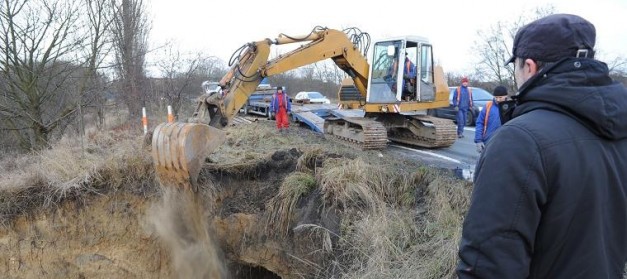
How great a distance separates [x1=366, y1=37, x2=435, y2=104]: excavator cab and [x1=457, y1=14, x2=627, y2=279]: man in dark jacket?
27.3ft

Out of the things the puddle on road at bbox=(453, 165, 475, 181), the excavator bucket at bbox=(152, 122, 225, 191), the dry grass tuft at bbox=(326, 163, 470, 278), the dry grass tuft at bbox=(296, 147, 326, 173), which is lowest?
the dry grass tuft at bbox=(326, 163, 470, 278)

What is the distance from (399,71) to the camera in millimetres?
9766

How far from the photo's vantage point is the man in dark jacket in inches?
55.7

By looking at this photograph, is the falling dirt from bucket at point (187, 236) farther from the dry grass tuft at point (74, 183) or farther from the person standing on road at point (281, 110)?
the person standing on road at point (281, 110)

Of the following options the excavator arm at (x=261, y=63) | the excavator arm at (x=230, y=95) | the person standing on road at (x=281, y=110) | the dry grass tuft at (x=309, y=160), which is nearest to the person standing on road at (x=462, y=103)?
the excavator arm at (x=230, y=95)

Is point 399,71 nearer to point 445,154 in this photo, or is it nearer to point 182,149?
point 445,154

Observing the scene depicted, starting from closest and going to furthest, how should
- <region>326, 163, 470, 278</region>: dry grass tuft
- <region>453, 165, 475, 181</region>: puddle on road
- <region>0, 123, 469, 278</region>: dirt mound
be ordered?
<region>326, 163, 470, 278</region>: dry grass tuft < <region>0, 123, 469, 278</region>: dirt mound < <region>453, 165, 475, 181</region>: puddle on road

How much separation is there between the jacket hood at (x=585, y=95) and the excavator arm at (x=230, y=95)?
4486 mm

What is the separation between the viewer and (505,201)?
4.66 ft

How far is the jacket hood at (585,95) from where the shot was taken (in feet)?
4.67

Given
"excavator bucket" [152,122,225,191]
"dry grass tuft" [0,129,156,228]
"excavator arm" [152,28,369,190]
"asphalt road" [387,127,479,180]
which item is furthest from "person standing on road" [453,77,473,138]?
"dry grass tuft" [0,129,156,228]

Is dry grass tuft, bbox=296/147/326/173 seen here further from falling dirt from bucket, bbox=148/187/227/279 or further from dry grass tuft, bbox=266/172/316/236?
falling dirt from bucket, bbox=148/187/227/279

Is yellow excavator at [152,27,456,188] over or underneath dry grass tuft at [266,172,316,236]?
over

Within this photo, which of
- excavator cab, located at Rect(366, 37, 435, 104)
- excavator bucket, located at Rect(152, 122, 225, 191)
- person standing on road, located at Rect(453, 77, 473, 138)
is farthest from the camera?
person standing on road, located at Rect(453, 77, 473, 138)
